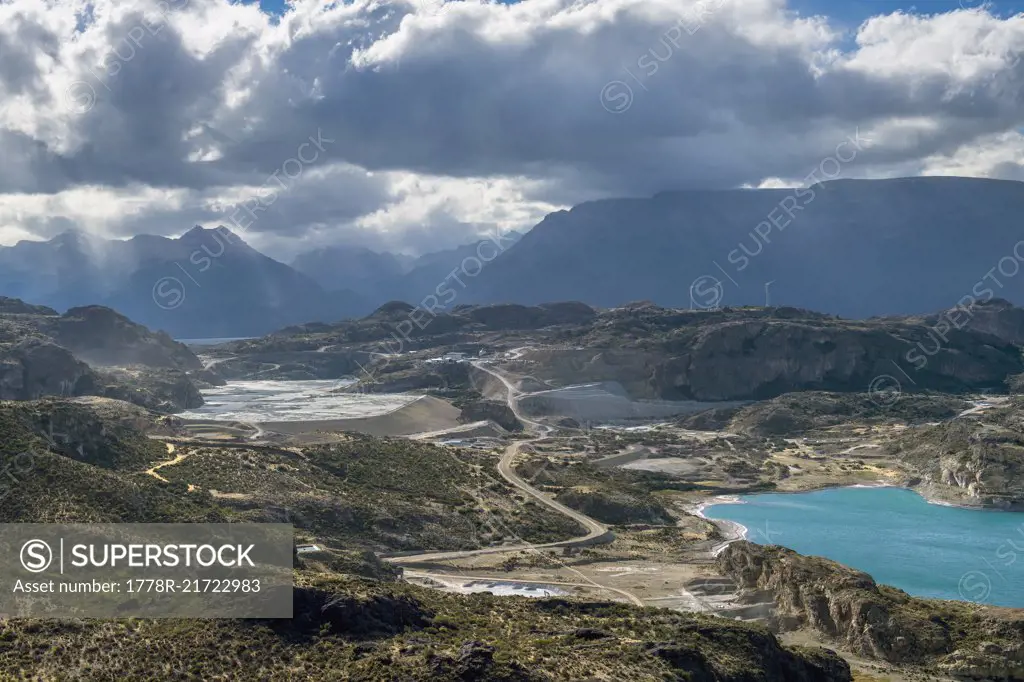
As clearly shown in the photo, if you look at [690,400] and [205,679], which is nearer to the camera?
[205,679]

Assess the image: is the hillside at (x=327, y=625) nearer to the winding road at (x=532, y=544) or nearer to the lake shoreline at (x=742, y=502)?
the winding road at (x=532, y=544)

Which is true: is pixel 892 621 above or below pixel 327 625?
below

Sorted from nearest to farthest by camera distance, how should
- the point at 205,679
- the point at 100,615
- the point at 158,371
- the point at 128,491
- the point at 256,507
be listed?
the point at 205,679
the point at 100,615
the point at 128,491
the point at 256,507
the point at 158,371

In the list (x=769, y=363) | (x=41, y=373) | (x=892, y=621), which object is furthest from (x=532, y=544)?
(x=769, y=363)

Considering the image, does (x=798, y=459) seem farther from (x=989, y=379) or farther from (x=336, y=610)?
(x=336, y=610)

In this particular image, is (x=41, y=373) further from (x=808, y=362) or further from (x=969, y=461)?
(x=808, y=362)

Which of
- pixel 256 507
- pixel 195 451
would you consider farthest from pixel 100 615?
pixel 195 451

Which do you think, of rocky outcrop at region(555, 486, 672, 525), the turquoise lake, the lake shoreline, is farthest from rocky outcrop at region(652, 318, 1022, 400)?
rocky outcrop at region(555, 486, 672, 525)
